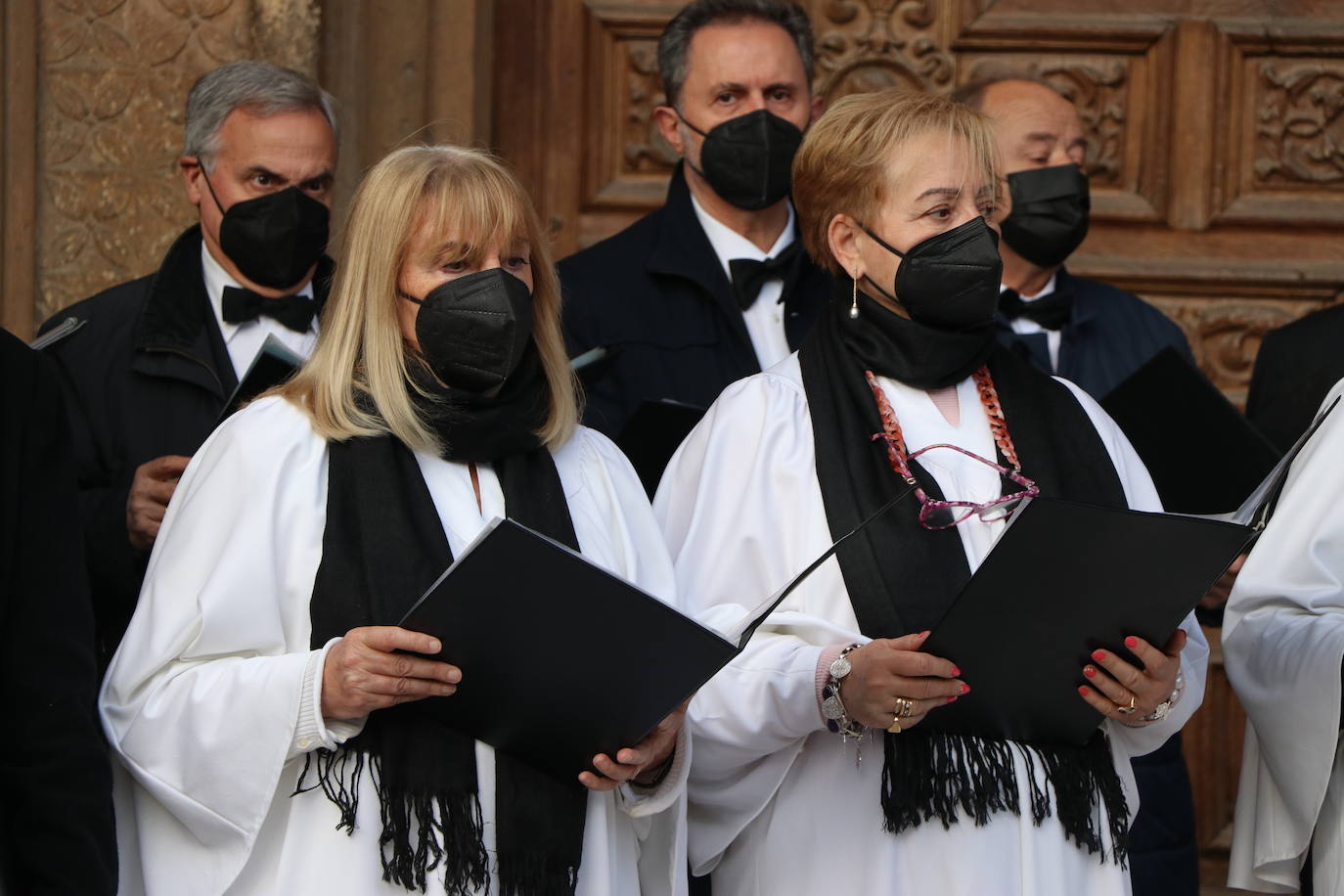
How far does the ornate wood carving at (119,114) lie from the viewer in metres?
→ 4.63

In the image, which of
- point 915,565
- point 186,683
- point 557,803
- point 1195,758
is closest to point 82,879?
point 186,683

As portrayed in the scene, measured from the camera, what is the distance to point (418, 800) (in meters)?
2.69

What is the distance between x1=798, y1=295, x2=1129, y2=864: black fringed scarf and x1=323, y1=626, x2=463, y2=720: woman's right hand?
0.73 m

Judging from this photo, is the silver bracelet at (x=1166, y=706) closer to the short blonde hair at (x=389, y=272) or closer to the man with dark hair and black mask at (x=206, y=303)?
the short blonde hair at (x=389, y=272)

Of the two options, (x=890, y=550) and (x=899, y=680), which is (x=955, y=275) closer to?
(x=890, y=550)

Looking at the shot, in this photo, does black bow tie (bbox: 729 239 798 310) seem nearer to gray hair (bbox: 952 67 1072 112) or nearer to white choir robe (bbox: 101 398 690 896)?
gray hair (bbox: 952 67 1072 112)

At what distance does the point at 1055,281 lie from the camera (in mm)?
4410

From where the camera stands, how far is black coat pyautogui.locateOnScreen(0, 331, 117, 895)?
2.37 metres

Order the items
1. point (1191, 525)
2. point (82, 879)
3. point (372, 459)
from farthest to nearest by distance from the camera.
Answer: point (372, 459)
point (1191, 525)
point (82, 879)

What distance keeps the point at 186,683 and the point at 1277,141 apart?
3.49 metres

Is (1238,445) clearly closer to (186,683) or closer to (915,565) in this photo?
(915,565)

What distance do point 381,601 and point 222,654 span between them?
240 millimetres

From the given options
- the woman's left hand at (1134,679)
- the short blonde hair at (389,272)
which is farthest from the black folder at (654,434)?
the woman's left hand at (1134,679)

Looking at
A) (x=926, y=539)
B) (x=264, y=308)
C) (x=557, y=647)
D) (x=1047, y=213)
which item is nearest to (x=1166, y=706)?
(x=926, y=539)
